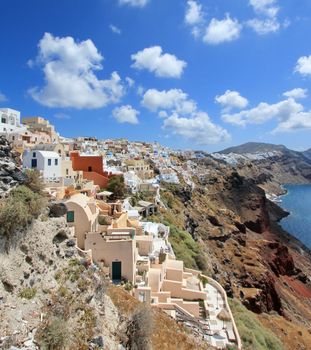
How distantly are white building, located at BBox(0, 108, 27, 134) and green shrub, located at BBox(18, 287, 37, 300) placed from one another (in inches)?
1290

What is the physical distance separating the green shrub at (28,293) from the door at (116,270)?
6804 millimetres

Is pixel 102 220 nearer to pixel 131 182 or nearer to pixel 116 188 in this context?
pixel 116 188

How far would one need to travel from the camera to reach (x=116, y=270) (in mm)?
16344

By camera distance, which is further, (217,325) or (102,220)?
(102,220)

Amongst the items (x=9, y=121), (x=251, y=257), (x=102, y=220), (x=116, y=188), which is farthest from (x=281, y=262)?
(x=9, y=121)

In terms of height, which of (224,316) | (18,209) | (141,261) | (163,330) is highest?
(18,209)

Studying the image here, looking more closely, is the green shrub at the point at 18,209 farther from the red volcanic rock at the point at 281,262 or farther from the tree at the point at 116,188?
the red volcanic rock at the point at 281,262

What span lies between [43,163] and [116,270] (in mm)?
14480

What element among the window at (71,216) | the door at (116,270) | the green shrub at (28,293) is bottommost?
the door at (116,270)

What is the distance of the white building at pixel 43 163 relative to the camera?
2755 cm

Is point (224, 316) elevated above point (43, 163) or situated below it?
below

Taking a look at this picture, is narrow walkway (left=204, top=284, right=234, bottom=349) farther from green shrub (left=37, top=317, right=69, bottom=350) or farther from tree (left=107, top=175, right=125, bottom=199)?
tree (left=107, top=175, right=125, bottom=199)

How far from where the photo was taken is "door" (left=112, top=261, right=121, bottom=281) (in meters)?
16.3

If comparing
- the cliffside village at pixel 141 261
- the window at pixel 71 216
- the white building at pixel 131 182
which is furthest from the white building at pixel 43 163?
the white building at pixel 131 182
